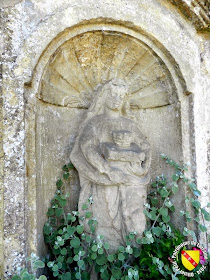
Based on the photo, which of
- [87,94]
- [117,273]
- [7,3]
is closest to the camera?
[117,273]

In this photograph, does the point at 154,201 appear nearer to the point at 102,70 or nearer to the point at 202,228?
the point at 202,228

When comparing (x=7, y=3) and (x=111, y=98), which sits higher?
(x=7, y=3)

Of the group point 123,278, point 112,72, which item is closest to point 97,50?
point 112,72

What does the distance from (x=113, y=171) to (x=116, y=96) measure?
2.50ft

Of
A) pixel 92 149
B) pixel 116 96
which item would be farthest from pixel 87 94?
pixel 92 149

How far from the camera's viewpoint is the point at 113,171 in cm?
242

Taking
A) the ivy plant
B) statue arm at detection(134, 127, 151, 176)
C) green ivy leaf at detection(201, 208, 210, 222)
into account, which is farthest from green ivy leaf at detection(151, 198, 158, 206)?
green ivy leaf at detection(201, 208, 210, 222)

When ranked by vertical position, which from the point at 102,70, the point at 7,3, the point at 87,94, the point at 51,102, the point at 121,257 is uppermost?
the point at 7,3

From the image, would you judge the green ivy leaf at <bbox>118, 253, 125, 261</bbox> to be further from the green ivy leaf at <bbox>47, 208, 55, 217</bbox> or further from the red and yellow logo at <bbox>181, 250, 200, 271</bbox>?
the green ivy leaf at <bbox>47, 208, 55, 217</bbox>

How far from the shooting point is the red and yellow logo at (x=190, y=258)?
2223mm

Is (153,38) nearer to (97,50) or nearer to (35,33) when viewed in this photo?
(97,50)

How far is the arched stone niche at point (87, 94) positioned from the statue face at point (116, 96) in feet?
1.10

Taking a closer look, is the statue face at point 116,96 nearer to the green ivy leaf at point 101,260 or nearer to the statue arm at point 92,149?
the statue arm at point 92,149

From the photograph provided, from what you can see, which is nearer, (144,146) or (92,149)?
(92,149)
